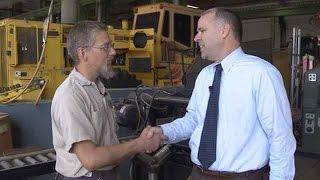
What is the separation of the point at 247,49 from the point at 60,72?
16.4 ft

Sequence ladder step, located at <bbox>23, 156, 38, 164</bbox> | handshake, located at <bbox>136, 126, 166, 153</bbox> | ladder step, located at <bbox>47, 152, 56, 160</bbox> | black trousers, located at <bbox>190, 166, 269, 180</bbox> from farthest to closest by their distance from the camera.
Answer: ladder step, located at <bbox>47, 152, 56, 160</bbox>, ladder step, located at <bbox>23, 156, 38, 164</bbox>, handshake, located at <bbox>136, 126, 166, 153</bbox>, black trousers, located at <bbox>190, 166, 269, 180</bbox>

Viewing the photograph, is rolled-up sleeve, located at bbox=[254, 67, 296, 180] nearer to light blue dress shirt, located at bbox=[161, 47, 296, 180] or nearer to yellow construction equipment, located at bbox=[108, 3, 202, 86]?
light blue dress shirt, located at bbox=[161, 47, 296, 180]

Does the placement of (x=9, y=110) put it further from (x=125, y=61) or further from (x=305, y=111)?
(x=125, y=61)

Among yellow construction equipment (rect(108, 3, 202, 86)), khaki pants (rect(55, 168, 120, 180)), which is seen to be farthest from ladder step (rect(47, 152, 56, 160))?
yellow construction equipment (rect(108, 3, 202, 86))

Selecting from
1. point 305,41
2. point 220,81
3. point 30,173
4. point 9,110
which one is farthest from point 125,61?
point 220,81

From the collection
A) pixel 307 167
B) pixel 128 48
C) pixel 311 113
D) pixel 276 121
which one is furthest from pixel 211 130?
pixel 128 48

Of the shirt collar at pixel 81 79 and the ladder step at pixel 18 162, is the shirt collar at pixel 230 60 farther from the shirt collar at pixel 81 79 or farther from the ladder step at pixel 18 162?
the ladder step at pixel 18 162

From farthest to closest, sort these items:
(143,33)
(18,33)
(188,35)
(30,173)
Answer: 1. (188,35)
2. (143,33)
3. (18,33)
4. (30,173)

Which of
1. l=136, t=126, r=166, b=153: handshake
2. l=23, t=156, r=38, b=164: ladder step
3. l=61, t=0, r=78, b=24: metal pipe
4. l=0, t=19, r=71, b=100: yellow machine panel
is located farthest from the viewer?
l=61, t=0, r=78, b=24: metal pipe

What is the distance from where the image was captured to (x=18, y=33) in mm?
8000

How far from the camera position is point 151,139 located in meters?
2.25

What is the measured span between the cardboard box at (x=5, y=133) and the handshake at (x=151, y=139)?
2.33 metres

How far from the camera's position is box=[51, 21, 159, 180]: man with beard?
6.19ft

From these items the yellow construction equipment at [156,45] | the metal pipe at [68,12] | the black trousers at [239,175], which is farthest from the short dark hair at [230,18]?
the metal pipe at [68,12]
